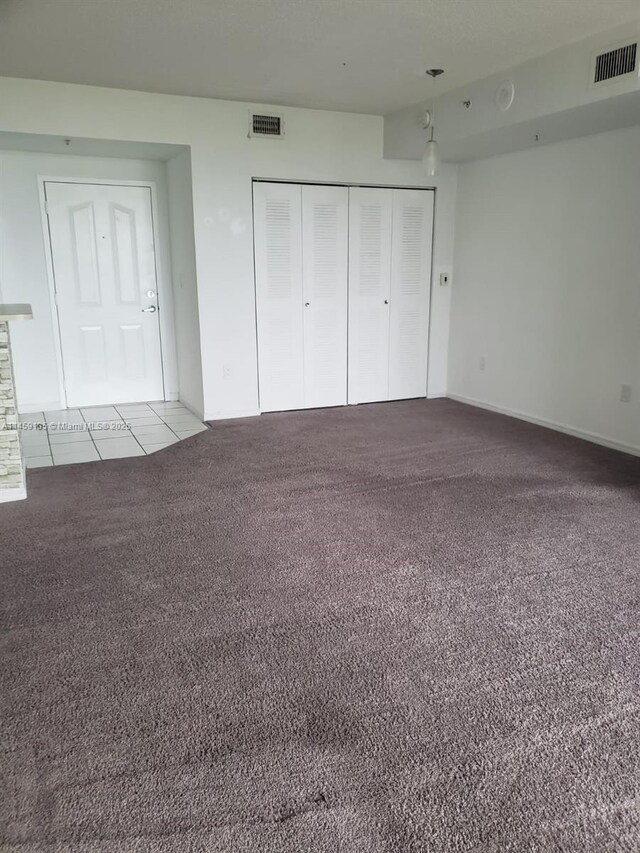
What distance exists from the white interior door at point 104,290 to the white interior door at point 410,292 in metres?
2.30

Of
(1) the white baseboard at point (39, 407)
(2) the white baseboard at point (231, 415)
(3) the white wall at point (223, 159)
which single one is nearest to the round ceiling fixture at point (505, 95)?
(3) the white wall at point (223, 159)

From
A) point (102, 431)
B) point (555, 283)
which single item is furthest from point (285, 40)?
point (102, 431)

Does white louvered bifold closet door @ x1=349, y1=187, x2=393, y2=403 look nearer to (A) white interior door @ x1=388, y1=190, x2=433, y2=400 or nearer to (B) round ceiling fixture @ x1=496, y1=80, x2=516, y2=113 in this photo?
(A) white interior door @ x1=388, y1=190, x2=433, y2=400

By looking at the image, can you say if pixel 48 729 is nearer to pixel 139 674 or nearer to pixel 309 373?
pixel 139 674

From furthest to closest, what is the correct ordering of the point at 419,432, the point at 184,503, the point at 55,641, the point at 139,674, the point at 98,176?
the point at 98,176 < the point at 419,432 < the point at 184,503 < the point at 55,641 < the point at 139,674

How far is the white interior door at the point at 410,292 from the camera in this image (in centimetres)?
586

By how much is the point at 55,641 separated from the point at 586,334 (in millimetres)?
4191

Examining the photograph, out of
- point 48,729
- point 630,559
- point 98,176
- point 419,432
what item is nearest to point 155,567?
point 48,729

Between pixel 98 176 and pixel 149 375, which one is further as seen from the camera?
pixel 149 375

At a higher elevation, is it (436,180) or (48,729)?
(436,180)

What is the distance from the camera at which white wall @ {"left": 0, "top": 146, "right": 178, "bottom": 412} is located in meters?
5.34

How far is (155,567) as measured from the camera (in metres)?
2.88

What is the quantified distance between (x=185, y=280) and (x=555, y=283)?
3.12 meters

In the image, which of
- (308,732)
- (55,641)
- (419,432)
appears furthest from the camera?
(419,432)
